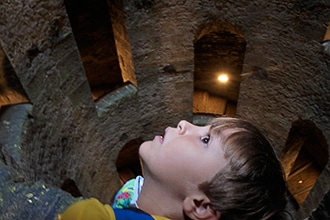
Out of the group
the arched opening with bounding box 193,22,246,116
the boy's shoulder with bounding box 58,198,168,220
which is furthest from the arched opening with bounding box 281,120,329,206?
the boy's shoulder with bounding box 58,198,168,220

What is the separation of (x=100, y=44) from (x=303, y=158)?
16.0 ft

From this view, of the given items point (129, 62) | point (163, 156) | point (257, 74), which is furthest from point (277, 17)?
point (163, 156)

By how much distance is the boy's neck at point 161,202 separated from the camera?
190 centimetres

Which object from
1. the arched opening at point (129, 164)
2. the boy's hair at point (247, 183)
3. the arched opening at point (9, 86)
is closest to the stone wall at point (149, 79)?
the arched opening at point (9, 86)

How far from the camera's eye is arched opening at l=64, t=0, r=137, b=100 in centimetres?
567

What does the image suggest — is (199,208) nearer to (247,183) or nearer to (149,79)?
(247,183)

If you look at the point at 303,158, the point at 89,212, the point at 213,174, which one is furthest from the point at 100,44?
the point at 89,212

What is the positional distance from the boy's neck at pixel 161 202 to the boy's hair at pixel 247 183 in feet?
0.66

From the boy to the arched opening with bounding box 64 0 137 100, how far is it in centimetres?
358

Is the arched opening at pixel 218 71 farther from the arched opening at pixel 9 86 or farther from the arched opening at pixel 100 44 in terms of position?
the arched opening at pixel 9 86

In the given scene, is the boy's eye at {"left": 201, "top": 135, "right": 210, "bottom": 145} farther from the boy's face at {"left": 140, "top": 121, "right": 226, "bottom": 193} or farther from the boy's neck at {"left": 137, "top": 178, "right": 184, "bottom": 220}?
the boy's neck at {"left": 137, "top": 178, "right": 184, "bottom": 220}

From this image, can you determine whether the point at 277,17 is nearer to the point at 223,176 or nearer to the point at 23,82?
the point at 23,82

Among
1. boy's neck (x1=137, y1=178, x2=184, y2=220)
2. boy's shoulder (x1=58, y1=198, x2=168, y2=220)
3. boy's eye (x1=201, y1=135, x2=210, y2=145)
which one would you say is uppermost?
boy's shoulder (x1=58, y1=198, x2=168, y2=220)

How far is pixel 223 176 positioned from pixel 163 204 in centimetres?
41
